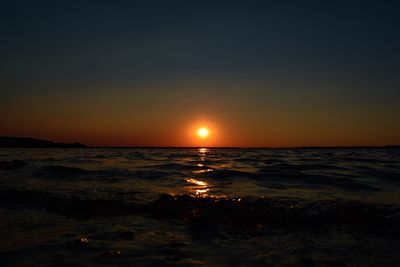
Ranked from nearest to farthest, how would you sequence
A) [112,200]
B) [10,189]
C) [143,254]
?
[143,254] < [112,200] < [10,189]

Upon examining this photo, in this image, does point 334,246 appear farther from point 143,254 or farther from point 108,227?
point 108,227

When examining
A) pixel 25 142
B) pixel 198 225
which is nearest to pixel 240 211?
pixel 198 225

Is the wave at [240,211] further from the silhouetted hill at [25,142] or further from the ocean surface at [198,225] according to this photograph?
the silhouetted hill at [25,142]

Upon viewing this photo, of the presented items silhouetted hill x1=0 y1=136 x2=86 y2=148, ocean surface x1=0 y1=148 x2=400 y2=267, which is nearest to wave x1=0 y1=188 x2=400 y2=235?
ocean surface x1=0 y1=148 x2=400 y2=267

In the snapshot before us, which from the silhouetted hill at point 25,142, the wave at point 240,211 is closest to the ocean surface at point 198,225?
the wave at point 240,211

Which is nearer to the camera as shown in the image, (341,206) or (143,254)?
(143,254)

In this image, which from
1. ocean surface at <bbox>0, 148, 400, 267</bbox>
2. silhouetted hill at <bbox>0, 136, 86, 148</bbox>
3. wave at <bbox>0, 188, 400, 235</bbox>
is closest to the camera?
ocean surface at <bbox>0, 148, 400, 267</bbox>

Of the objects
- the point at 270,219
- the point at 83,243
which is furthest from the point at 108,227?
the point at 270,219

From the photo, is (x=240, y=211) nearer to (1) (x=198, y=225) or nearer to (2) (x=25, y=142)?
(1) (x=198, y=225)

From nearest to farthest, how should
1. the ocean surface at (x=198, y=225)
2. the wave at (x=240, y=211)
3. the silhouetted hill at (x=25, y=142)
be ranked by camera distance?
1. the ocean surface at (x=198, y=225)
2. the wave at (x=240, y=211)
3. the silhouetted hill at (x=25, y=142)

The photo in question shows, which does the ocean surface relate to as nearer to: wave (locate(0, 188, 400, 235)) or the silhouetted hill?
wave (locate(0, 188, 400, 235))

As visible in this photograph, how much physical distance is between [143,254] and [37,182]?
10249mm

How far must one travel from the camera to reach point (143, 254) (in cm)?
550

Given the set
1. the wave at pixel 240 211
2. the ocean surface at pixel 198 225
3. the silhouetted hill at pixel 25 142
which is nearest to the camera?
the ocean surface at pixel 198 225
